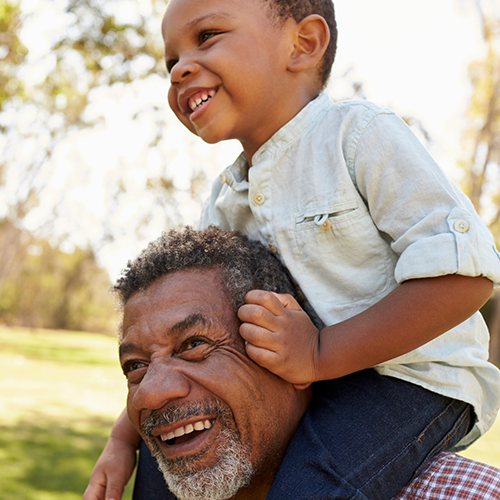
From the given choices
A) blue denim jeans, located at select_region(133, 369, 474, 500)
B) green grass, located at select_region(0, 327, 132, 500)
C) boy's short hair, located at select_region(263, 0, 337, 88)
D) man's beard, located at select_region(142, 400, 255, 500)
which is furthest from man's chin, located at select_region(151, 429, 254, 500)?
green grass, located at select_region(0, 327, 132, 500)

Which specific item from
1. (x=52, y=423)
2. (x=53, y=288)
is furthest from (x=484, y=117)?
(x=53, y=288)

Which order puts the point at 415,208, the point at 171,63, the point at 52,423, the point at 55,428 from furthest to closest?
Answer: the point at 52,423 → the point at 55,428 → the point at 171,63 → the point at 415,208

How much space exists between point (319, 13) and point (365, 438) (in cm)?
185

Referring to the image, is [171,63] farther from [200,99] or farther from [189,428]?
[189,428]

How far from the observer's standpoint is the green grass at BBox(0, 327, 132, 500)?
5297 mm

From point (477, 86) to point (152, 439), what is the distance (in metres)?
15.7

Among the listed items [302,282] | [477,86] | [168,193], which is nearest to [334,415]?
[302,282]

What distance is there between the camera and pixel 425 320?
1731 mm

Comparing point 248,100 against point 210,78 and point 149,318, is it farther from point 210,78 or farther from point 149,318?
point 149,318

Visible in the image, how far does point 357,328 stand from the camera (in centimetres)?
183

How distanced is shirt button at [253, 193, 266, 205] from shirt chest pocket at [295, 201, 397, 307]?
22 centimetres

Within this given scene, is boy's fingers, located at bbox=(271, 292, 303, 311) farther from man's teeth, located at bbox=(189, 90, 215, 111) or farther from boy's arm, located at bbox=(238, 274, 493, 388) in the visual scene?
man's teeth, located at bbox=(189, 90, 215, 111)

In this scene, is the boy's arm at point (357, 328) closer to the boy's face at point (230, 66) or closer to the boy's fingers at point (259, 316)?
the boy's fingers at point (259, 316)

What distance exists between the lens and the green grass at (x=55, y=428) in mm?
5316
